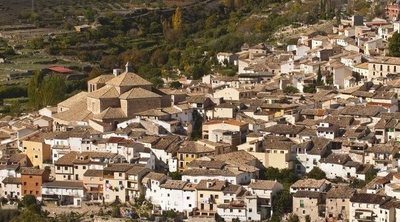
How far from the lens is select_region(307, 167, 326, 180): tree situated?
2294 centimetres

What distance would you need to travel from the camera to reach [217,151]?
79.2 ft

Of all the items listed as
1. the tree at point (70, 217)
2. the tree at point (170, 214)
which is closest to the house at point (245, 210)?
the tree at point (170, 214)

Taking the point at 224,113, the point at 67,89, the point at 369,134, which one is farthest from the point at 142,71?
the point at 369,134

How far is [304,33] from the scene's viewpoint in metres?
38.2

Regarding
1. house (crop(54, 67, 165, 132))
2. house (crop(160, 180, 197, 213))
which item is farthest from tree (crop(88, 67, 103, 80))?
house (crop(160, 180, 197, 213))

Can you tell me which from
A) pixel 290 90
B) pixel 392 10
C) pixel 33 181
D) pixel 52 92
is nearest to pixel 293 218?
pixel 33 181

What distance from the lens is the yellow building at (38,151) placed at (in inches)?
995

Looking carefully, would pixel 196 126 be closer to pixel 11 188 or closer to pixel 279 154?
pixel 279 154

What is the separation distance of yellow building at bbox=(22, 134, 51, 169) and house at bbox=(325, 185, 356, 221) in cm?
677

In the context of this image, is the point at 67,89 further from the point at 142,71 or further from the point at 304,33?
the point at 304,33

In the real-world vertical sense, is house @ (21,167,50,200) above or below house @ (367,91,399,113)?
below

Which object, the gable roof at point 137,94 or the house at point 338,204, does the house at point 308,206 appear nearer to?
the house at point 338,204

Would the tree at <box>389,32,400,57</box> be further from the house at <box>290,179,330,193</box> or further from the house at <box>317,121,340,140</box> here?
the house at <box>290,179,330,193</box>

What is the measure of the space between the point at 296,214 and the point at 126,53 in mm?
21146
